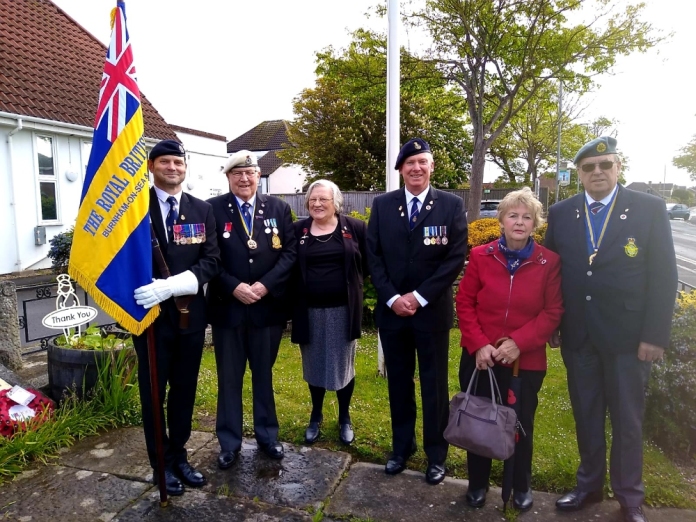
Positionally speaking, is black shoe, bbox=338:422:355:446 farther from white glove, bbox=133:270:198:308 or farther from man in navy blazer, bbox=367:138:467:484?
white glove, bbox=133:270:198:308

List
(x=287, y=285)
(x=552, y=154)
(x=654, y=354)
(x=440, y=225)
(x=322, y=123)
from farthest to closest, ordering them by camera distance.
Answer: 1. (x=552, y=154)
2. (x=322, y=123)
3. (x=287, y=285)
4. (x=440, y=225)
5. (x=654, y=354)

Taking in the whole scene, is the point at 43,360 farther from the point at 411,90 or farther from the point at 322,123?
the point at 322,123

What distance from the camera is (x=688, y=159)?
5950cm

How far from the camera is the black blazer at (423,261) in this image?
342cm

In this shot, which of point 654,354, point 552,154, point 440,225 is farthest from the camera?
Answer: point 552,154

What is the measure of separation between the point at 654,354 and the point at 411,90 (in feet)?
43.2

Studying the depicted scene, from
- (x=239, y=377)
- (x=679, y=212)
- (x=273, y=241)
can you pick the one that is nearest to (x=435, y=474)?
(x=239, y=377)

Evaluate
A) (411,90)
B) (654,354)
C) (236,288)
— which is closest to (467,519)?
(654,354)

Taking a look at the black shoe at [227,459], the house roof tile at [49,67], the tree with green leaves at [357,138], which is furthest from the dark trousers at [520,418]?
the tree with green leaves at [357,138]

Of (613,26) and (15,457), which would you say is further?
(613,26)

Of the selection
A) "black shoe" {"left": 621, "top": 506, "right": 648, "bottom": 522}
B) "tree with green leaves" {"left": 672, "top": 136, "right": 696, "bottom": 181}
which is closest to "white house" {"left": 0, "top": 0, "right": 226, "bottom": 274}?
"black shoe" {"left": 621, "top": 506, "right": 648, "bottom": 522}

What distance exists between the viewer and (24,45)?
13.2m

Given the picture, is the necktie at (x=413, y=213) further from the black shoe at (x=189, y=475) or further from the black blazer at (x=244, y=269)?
the black shoe at (x=189, y=475)

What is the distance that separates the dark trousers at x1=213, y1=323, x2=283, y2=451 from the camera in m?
3.69
